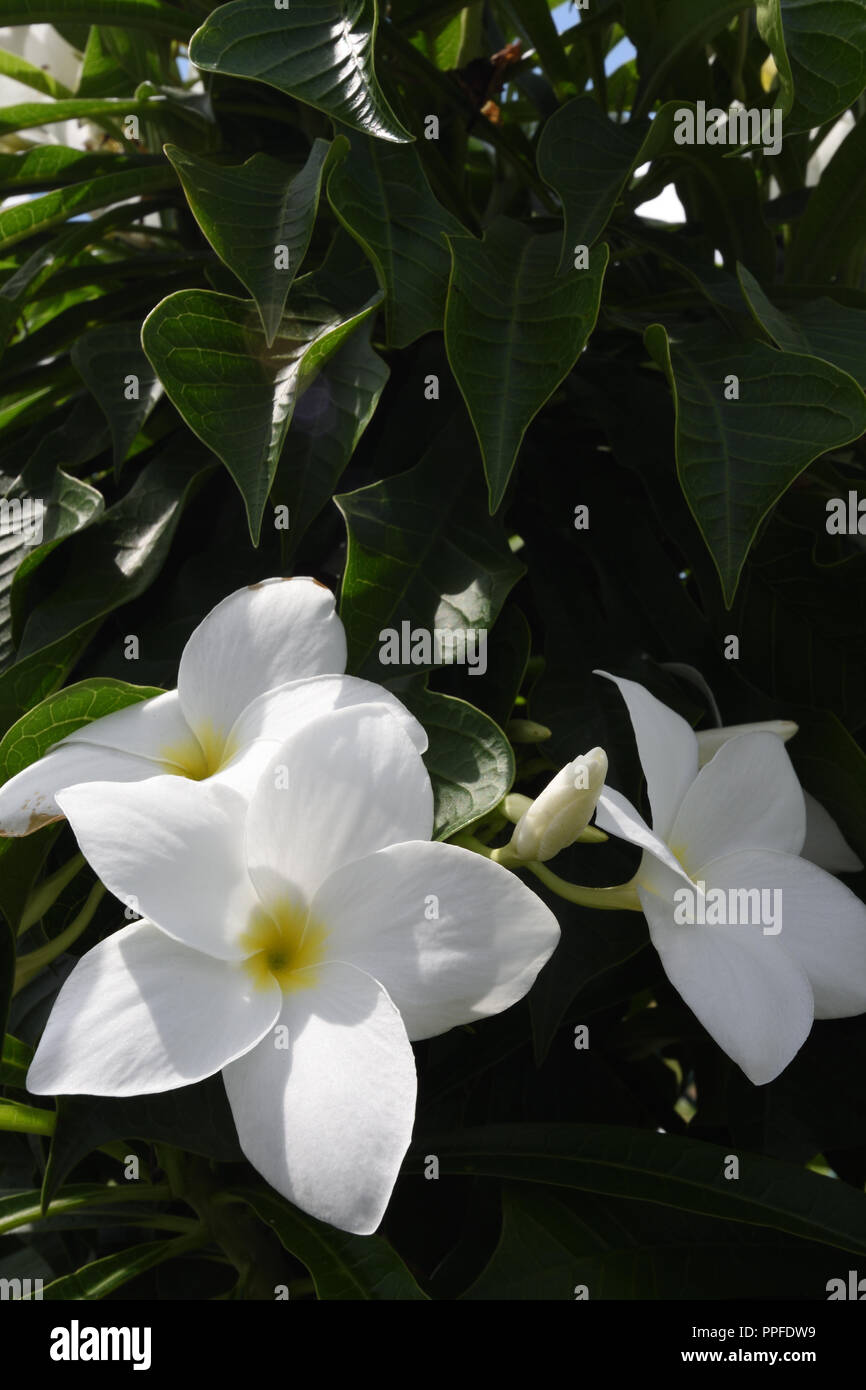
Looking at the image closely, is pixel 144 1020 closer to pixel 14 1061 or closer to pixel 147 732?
pixel 147 732

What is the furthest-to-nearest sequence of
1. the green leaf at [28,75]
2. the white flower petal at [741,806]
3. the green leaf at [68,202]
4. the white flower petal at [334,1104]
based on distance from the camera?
the green leaf at [28,75] < the green leaf at [68,202] < the white flower petal at [741,806] < the white flower petal at [334,1104]

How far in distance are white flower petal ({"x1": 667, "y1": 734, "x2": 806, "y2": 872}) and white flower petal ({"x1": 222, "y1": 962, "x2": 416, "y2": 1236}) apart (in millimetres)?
155

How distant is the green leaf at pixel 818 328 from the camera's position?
513mm

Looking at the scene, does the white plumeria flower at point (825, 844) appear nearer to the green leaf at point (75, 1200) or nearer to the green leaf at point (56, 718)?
the green leaf at point (56, 718)

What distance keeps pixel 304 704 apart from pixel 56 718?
0.34 feet

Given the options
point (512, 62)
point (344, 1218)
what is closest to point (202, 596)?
point (344, 1218)

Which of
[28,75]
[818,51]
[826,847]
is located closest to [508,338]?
[818,51]

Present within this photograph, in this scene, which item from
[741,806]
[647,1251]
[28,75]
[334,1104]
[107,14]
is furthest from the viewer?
[28,75]

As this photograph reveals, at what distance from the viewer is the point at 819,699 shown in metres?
0.57

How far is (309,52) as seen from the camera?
1.58 ft

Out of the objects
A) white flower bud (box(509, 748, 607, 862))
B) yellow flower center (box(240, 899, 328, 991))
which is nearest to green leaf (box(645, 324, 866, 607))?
white flower bud (box(509, 748, 607, 862))

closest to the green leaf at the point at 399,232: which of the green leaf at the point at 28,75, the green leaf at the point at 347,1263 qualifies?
the green leaf at the point at 347,1263

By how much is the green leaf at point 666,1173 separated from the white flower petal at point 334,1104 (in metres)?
0.24

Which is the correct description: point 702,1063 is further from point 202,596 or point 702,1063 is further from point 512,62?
point 512,62
